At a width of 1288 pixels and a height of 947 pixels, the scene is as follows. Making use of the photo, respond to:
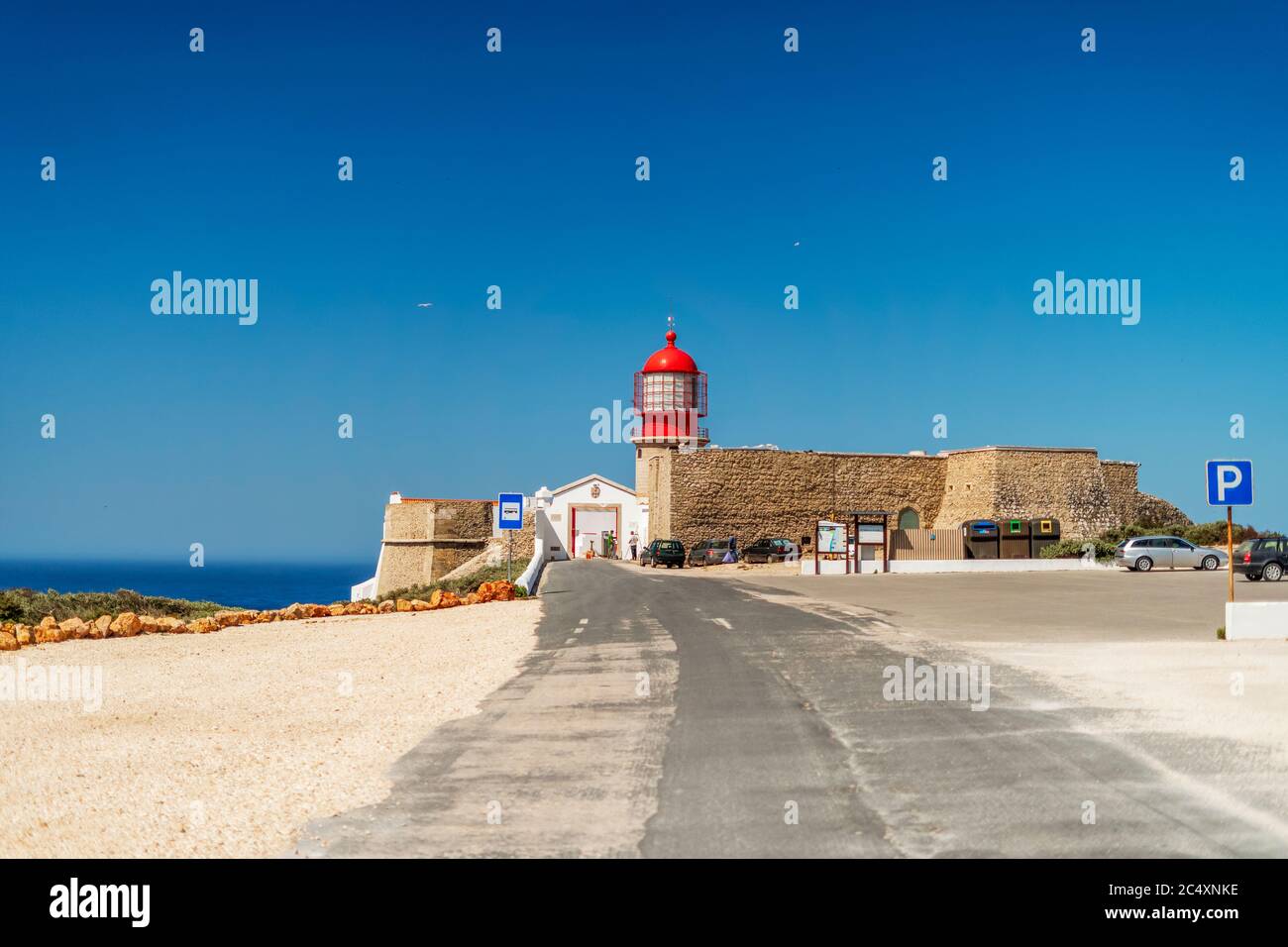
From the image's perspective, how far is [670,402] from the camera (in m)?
65.9

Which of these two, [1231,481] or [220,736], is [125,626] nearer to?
[220,736]

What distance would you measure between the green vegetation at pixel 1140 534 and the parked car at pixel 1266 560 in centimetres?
1219

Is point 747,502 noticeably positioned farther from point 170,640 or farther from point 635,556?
point 170,640

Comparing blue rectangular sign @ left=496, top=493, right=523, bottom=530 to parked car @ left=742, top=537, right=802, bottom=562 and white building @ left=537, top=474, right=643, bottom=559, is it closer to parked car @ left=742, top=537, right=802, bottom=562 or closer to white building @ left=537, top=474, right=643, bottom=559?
parked car @ left=742, top=537, right=802, bottom=562

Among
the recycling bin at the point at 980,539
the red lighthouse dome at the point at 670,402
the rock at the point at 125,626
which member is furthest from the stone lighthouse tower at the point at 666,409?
the rock at the point at 125,626

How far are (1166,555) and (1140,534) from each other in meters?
14.1

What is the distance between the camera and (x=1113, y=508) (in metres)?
65.1

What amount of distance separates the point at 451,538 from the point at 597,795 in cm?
5894

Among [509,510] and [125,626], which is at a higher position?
[509,510]

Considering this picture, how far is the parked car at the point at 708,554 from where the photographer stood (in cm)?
5175

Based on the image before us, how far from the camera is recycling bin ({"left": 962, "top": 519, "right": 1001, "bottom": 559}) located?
4547cm

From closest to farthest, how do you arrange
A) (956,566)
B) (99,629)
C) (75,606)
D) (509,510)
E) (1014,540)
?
(99,629)
(75,606)
(509,510)
(956,566)
(1014,540)

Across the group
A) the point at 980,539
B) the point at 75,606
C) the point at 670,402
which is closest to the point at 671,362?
the point at 670,402

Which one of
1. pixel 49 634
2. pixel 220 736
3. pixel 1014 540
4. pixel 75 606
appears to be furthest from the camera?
pixel 1014 540
